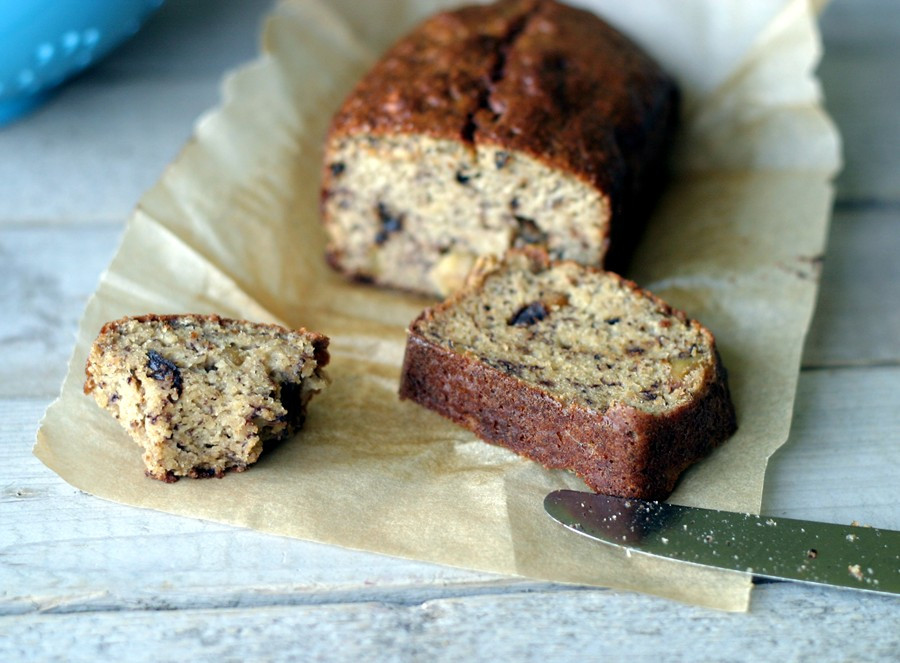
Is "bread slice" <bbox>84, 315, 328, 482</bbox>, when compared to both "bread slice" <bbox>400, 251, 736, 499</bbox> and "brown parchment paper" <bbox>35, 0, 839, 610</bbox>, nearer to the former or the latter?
"brown parchment paper" <bbox>35, 0, 839, 610</bbox>

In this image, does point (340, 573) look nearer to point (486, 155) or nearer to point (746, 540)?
point (746, 540)

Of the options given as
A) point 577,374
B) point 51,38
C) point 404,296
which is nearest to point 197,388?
point 577,374

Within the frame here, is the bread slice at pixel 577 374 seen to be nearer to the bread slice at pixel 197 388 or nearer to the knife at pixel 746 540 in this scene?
the knife at pixel 746 540

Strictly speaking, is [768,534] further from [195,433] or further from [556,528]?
[195,433]

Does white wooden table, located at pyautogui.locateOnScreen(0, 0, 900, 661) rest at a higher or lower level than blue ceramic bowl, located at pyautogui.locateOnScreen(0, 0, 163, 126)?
lower

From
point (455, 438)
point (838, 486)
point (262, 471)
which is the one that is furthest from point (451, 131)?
point (838, 486)

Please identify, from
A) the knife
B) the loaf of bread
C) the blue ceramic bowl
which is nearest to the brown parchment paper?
the knife

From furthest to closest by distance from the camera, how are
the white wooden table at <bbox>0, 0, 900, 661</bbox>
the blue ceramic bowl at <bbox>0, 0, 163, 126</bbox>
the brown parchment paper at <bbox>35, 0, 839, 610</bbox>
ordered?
the blue ceramic bowl at <bbox>0, 0, 163, 126</bbox>, the brown parchment paper at <bbox>35, 0, 839, 610</bbox>, the white wooden table at <bbox>0, 0, 900, 661</bbox>
